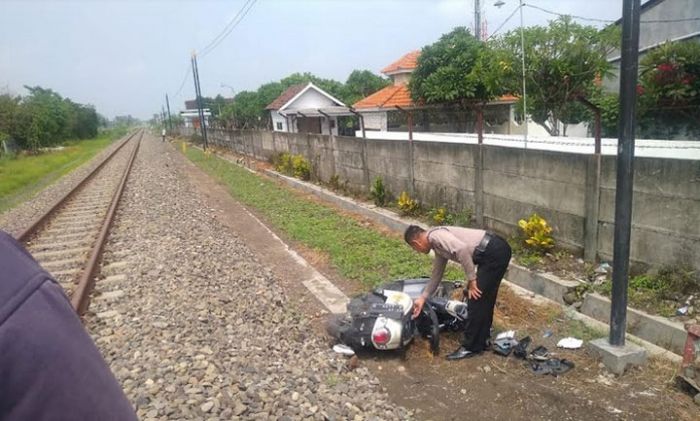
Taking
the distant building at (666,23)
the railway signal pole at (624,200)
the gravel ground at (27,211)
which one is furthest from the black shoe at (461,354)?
the distant building at (666,23)

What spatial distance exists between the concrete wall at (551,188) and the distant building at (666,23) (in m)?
6.61

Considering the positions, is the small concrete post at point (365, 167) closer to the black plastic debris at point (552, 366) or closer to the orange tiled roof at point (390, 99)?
the black plastic debris at point (552, 366)

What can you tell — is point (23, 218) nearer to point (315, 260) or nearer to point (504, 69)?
point (315, 260)

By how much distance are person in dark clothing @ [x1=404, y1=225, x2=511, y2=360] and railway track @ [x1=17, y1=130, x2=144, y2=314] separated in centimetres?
342

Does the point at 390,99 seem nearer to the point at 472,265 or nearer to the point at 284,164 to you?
the point at 284,164

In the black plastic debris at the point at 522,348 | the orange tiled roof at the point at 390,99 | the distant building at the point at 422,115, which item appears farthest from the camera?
the orange tiled roof at the point at 390,99

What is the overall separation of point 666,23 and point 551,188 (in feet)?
36.2

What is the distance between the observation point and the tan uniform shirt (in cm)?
477

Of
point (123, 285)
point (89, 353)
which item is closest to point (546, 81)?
point (123, 285)

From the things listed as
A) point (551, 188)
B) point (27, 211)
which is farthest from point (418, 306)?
point (27, 211)

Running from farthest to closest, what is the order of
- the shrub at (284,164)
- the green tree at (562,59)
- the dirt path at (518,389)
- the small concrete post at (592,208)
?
the shrub at (284,164)
the green tree at (562,59)
the small concrete post at (592,208)
the dirt path at (518,389)

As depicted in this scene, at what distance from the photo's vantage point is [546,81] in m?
12.1

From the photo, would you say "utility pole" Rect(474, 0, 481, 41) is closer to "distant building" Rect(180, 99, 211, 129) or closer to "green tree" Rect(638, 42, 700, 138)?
"green tree" Rect(638, 42, 700, 138)

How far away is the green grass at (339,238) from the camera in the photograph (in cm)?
729
